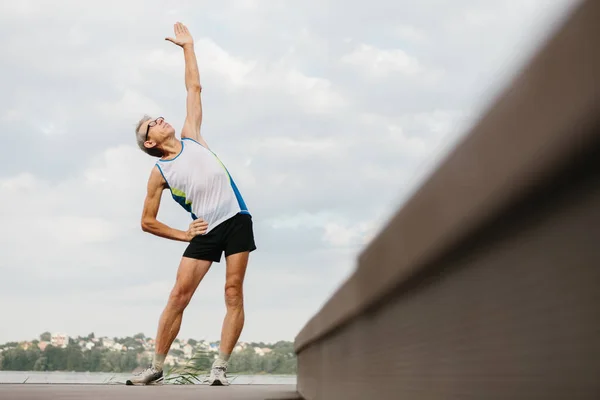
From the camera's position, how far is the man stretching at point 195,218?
447 cm

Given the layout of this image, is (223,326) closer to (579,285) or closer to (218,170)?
(218,170)

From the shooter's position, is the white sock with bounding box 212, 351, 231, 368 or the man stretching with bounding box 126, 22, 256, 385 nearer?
the white sock with bounding box 212, 351, 231, 368

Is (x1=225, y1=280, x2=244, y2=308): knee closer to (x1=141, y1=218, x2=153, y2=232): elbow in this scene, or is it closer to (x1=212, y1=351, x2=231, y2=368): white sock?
(x1=212, y1=351, x2=231, y2=368): white sock

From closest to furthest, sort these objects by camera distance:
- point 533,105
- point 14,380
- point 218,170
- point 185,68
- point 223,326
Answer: point 533,105
point 14,380
point 223,326
point 218,170
point 185,68

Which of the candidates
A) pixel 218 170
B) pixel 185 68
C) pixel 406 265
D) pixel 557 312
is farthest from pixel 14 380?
pixel 557 312

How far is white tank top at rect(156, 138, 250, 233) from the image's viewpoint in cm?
470

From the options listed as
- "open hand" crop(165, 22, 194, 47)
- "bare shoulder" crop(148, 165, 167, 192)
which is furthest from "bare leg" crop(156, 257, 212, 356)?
"open hand" crop(165, 22, 194, 47)

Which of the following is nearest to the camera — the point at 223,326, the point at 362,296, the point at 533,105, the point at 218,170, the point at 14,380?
the point at 533,105

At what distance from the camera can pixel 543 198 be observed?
15.5 inches

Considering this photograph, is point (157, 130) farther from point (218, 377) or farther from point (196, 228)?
point (218, 377)

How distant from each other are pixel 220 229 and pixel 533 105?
4279mm

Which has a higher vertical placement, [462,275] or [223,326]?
[223,326]

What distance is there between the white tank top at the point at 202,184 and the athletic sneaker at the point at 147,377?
3.03 ft

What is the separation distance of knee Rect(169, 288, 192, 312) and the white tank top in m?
0.44
